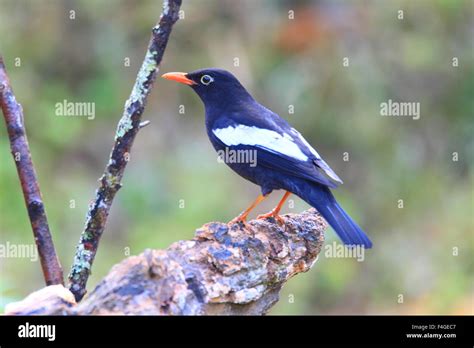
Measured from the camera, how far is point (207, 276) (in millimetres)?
3236

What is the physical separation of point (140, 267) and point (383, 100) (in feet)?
21.7

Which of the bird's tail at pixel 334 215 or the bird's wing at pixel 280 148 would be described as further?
the bird's wing at pixel 280 148

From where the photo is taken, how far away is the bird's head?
16.9 feet

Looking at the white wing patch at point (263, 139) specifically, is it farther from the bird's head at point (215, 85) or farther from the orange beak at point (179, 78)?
the orange beak at point (179, 78)

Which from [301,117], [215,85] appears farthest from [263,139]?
[301,117]
